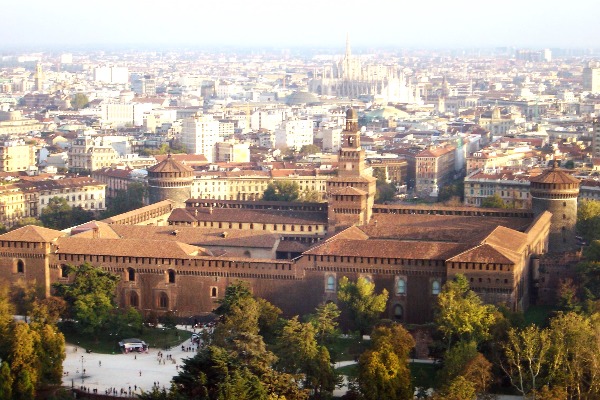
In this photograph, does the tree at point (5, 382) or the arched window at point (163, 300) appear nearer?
the tree at point (5, 382)

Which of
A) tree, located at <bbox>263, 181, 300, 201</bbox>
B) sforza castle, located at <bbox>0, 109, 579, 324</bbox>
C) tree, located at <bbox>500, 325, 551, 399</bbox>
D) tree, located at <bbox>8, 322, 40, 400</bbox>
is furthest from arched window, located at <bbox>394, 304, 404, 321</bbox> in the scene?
tree, located at <bbox>263, 181, 300, 201</bbox>

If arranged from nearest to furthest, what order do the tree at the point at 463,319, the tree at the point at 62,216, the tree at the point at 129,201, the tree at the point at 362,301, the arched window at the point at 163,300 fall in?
1. the tree at the point at 463,319
2. the tree at the point at 362,301
3. the arched window at the point at 163,300
4. the tree at the point at 62,216
5. the tree at the point at 129,201

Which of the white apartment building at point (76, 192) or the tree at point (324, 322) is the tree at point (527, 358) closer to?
the tree at point (324, 322)

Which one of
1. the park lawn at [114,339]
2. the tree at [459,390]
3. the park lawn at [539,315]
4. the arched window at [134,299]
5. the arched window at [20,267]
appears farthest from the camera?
the arched window at [20,267]

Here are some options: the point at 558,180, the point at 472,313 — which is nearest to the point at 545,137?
the point at 558,180

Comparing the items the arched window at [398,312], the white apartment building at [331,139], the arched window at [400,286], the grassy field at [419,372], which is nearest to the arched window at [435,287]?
the arched window at [400,286]

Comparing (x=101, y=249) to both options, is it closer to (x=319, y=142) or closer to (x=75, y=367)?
(x=75, y=367)
